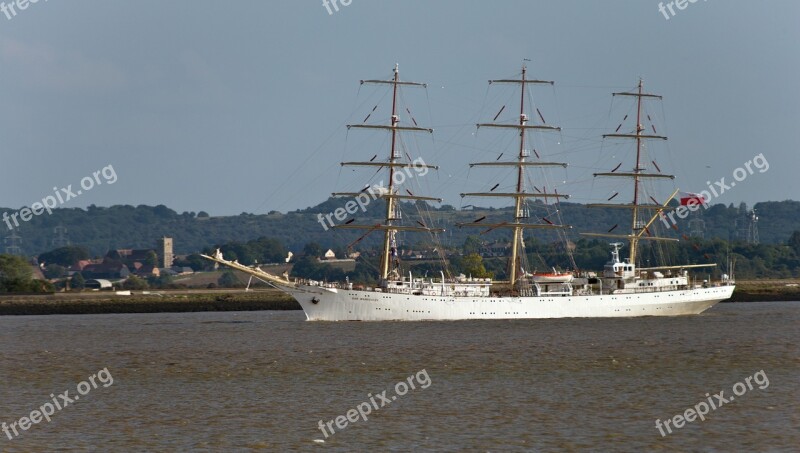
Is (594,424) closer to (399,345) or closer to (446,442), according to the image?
(446,442)

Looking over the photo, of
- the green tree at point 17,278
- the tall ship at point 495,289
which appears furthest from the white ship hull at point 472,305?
the green tree at point 17,278

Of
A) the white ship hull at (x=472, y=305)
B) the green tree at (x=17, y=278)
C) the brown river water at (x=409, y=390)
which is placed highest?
the green tree at (x=17, y=278)

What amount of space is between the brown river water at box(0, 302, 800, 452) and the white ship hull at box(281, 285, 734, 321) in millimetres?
13720

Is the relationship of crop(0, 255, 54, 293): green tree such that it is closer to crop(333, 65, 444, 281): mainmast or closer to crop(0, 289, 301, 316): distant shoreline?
crop(0, 289, 301, 316): distant shoreline

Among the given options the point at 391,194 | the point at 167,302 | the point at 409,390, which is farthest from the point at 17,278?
the point at 409,390

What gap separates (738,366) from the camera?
53094mm

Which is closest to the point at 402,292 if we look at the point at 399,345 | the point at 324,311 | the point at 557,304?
the point at 324,311

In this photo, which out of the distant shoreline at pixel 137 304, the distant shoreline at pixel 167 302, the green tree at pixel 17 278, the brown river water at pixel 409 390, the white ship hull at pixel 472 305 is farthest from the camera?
the green tree at pixel 17 278

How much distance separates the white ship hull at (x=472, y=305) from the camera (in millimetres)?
95125

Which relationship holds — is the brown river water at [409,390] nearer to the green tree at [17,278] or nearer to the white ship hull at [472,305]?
the white ship hull at [472,305]

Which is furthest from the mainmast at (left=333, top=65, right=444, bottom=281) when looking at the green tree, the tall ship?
the green tree

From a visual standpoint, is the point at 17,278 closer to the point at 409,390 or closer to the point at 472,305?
the point at 472,305

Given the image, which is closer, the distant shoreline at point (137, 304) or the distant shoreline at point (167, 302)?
the distant shoreline at point (137, 304)

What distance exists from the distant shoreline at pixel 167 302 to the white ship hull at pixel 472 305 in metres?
37.9
